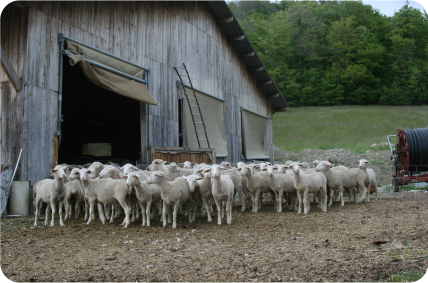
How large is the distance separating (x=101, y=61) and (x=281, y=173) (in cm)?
680

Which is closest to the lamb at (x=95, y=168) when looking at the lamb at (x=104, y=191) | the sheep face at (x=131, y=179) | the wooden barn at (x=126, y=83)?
the lamb at (x=104, y=191)

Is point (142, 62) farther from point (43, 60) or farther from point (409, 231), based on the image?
point (409, 231)

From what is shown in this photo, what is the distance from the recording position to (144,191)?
8.47 meters

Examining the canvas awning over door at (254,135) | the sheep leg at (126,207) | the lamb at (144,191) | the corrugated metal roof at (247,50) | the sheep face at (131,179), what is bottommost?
the sheep leg at (126,207)

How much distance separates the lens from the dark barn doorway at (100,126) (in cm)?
1936

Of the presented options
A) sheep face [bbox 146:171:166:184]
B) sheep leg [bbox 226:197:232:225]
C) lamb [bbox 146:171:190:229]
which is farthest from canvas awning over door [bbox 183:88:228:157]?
sheep face [bbox 146:171:166:184]

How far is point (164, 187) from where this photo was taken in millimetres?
8281

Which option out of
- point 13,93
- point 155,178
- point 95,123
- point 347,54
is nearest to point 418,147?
point 155,178

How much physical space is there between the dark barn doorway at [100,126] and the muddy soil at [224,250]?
11.3 metres

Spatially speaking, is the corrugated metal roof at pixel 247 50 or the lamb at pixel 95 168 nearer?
the lamb at pixel 95 168

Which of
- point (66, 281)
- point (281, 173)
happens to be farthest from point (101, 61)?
point (66, 281)

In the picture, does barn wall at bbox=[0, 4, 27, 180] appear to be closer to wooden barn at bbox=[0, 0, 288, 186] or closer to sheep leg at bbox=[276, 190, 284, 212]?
wooden barn at bbox=[0, 0, 288, 186]

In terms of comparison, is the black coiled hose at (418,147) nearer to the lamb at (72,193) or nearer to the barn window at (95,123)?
the barn window at (95,123)

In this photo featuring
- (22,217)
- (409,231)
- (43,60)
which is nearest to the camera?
(409,231)
